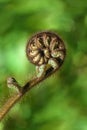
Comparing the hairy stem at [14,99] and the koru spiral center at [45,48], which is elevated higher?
the koru spiral center at [45,48]

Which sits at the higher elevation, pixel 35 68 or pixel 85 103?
pixel 35 68

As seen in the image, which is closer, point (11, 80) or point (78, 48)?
point (11, 80)

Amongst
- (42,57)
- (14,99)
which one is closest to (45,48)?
(42,57)

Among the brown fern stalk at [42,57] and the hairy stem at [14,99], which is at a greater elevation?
the brown fern stalk at [42,57]

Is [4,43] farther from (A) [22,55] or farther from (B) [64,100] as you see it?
(B) [64,100]

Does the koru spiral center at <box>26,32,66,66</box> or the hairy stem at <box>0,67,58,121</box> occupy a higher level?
the koru spiral center at <box>26,32,66,66</box>

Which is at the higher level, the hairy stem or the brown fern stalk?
the brown fern stalk

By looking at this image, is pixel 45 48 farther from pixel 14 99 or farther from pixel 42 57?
pixel 14 99

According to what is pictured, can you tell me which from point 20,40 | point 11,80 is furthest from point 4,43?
point 11,80
